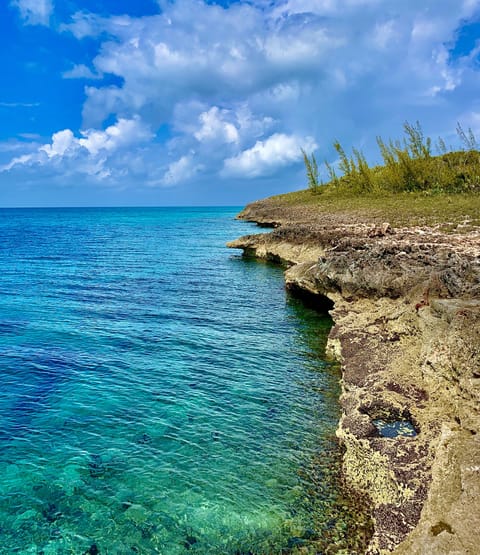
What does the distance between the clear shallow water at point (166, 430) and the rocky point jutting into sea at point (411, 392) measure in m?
1.03

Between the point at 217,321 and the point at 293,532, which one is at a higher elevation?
the point at 217,321

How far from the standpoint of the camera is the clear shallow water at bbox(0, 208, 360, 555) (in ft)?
29.7

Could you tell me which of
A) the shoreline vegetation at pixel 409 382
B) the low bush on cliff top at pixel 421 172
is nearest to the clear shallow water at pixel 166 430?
the shoreline vegetation at pixel 409 382

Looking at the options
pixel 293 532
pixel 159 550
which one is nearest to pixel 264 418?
pixel 293 532

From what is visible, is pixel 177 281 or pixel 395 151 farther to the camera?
pixel 395 151

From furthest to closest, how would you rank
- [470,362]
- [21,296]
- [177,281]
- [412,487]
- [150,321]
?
[177,281], [21,296], [150,321], [470,362], [412,487]

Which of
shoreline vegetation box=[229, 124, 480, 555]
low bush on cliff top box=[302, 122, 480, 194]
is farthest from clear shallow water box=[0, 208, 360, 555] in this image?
low bush on cliff top box=[302, 122, 480, 194]

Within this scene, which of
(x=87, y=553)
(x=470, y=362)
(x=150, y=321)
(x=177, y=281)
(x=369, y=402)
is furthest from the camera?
(x=177, y=281)

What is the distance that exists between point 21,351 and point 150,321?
6868mm

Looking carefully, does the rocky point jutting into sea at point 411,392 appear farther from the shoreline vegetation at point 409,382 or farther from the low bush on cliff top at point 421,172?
the low bush on cliff top at point 421,172

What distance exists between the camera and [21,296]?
30.1 m

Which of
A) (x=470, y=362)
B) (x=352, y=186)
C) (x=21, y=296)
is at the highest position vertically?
(x=352, y=186)

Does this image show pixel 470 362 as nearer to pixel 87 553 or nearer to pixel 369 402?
pixel 369 402

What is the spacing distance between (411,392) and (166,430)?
7.38m
